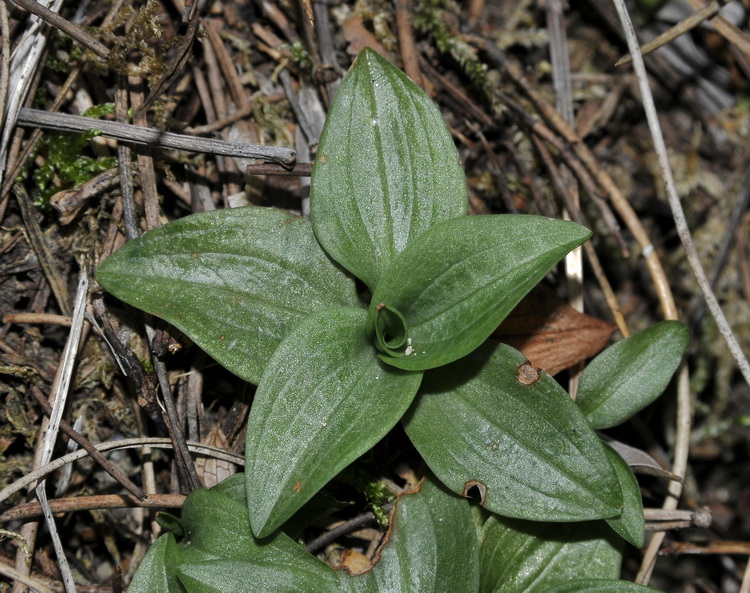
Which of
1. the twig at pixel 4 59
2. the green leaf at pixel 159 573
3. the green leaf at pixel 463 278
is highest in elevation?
the twig at pixel 4 59

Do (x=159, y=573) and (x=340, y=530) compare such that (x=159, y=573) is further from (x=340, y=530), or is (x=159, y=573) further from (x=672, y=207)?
(x=672, y=207)

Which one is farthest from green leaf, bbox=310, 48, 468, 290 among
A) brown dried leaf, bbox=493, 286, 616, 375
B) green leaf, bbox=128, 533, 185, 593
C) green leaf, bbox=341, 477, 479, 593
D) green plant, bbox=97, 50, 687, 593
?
green leaf, bbox=128, 533, 185, 593

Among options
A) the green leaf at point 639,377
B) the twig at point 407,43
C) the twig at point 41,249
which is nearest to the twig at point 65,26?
the twig at point 41,249

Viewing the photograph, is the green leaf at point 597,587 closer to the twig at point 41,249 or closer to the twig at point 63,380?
the twig at point 63,380

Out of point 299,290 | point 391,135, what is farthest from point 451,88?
point 299,290

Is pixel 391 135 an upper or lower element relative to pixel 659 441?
upper

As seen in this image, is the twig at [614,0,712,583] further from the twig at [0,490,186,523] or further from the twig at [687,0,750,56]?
the twig at [0,490,186,523]

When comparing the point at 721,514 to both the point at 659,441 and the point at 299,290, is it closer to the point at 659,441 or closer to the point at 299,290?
the point at 659,441
